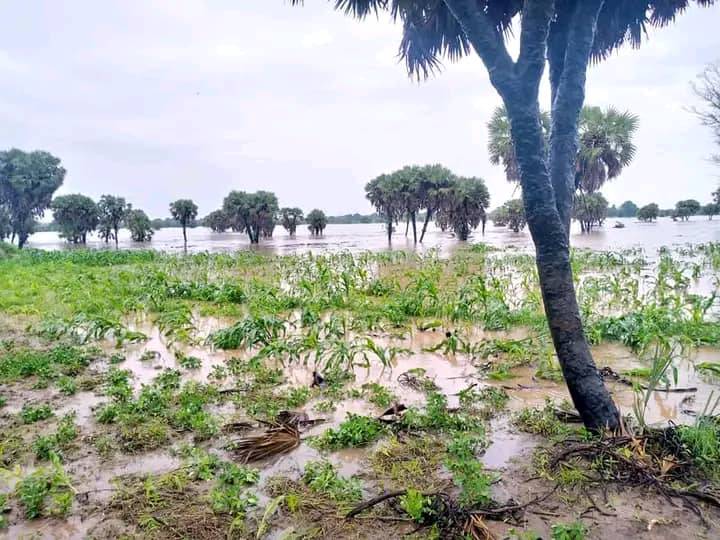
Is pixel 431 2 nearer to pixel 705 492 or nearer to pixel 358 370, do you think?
pixel 358 370

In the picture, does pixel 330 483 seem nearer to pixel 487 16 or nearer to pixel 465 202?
pixel 487 16

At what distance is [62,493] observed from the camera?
9.62 ft

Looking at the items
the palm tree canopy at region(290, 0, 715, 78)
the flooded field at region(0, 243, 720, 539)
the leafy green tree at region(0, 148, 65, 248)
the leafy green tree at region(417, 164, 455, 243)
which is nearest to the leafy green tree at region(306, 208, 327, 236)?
the leafy green tree at region(417, 164, 455, 243)

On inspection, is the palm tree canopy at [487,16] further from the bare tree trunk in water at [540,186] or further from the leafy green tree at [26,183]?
the leafy green tree at [26,183]

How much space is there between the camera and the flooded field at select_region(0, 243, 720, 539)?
2.62 metres

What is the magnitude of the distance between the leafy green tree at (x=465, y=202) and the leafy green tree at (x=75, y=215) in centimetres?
4241

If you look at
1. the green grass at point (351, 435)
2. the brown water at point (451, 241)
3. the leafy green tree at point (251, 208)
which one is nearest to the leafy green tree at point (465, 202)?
the brown water at point (451, 241)

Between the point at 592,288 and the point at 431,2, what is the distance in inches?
301

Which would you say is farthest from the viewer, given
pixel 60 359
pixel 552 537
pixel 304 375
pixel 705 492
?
pixel 60 359

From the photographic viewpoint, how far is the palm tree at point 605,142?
76.3 feet

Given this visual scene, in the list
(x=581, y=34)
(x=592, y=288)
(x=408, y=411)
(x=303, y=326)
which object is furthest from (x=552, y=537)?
(x=592, y=288)

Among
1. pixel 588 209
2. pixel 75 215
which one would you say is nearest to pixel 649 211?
pixel 588 209

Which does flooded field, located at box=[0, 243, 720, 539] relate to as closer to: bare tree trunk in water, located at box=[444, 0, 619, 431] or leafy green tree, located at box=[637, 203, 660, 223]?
bare tree trunk in water, located at box=[444, 0, 619, 431]

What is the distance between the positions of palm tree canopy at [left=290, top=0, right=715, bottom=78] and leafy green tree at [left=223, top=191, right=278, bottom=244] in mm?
42798
